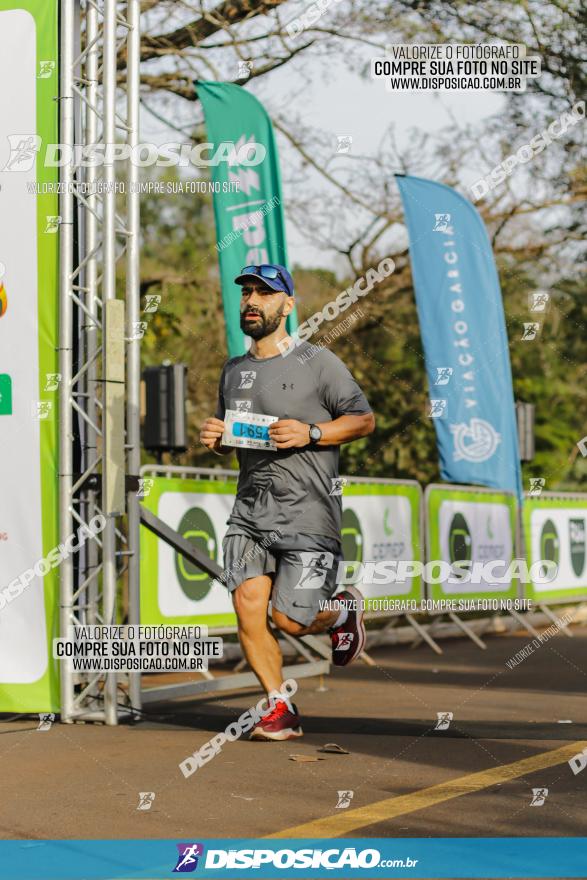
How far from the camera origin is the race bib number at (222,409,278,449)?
22.0ft

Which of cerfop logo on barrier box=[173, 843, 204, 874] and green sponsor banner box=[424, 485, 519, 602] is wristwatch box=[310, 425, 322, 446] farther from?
green sponsor banner box=[424, 485, 519, 602]

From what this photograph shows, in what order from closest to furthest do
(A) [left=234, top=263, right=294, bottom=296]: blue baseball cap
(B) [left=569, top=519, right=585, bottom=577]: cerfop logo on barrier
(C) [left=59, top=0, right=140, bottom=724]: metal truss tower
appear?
(A) [left=234, top=263, right=294, bottom=296]: blue baseball cap, (C) [left=59, top=0, right=140, bottom=724]: metal truss tower, (B) [left=569, top=519, right=585, bottom=577]: cerfop logo on barrier

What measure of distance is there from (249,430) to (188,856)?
2.80m

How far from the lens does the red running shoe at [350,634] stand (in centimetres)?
696

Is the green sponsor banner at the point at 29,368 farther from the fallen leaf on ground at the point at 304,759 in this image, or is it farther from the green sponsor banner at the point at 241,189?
the green sponsor banner at the point at 241,189

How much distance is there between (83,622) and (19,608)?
380 millimetres

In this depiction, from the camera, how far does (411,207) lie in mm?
12844

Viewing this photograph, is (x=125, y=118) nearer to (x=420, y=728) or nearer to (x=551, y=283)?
(x=420, y=728)

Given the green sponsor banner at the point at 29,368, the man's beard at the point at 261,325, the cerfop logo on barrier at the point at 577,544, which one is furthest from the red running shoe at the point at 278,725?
the cerfop logo on barrier at the point at 577,544

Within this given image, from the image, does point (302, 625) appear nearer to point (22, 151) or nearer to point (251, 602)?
point (251, 602)

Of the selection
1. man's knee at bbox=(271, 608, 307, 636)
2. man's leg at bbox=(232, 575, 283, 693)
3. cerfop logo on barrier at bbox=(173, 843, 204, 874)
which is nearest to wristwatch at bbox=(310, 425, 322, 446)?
man's leg at bbox=(232, 575, 283, 693)

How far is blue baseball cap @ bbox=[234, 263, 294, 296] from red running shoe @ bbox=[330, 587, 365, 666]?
1602mm

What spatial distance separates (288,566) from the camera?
22.2ft

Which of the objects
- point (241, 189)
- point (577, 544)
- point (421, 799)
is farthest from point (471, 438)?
point (421, 799)
